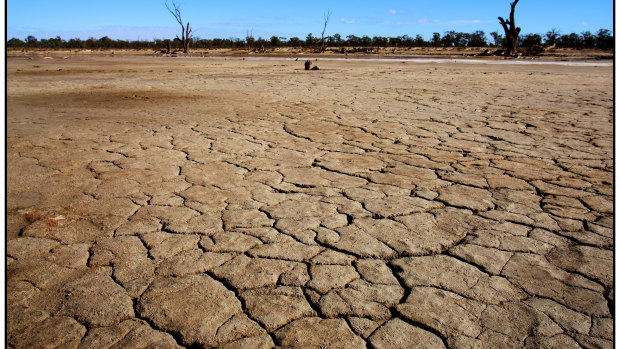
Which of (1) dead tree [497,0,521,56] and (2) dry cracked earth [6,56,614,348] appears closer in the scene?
(2) dry cracked earth [6,56,614,348]

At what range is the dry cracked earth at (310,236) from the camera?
60.4 inches

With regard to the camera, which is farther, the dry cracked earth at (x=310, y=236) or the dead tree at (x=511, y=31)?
the dead tree at (x=511, y=31)

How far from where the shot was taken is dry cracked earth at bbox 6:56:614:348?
1.54m

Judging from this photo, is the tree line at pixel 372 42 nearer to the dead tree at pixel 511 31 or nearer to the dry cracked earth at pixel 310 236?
the dead tree at pixel 511 31

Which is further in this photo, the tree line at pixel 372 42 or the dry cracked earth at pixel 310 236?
the tree line at pixel 372 42

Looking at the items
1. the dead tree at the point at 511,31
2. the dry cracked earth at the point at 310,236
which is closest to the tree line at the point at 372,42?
the dead tree at the point at 511,31

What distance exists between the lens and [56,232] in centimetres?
224

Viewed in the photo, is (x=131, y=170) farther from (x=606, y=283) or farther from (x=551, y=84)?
(x=551, y=84)

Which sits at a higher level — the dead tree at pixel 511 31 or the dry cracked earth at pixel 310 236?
the dead tree at pixel 511 31

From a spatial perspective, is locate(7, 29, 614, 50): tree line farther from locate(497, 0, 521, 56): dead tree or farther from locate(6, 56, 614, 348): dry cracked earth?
locate(6, 56, 614, 348): dry cracked earth

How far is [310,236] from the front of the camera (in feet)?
7.21

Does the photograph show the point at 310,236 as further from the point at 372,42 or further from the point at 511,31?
the point at 372,42

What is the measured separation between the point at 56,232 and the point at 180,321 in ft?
3.52

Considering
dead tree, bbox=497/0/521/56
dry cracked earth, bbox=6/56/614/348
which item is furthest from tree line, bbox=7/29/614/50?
dry cracked earth, bbox=6/56/614/348
